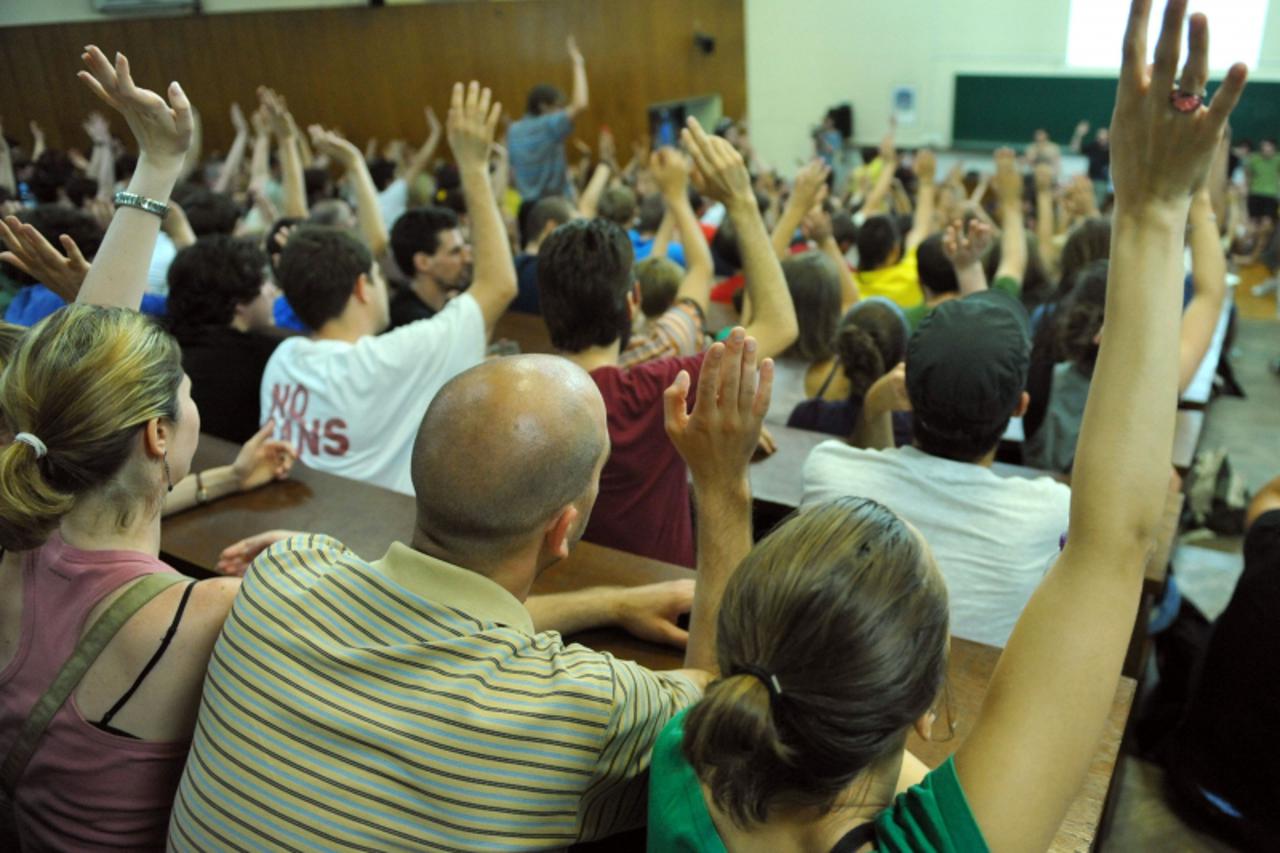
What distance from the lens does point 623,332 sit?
7.32 ft

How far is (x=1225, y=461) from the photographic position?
12.2 ft

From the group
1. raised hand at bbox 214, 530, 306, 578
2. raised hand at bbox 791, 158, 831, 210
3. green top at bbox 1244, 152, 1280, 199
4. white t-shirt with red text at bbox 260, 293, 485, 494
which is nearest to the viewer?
raised hand at bbox 214, 530, 306, 578

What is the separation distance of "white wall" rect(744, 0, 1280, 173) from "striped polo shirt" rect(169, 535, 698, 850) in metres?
13.5

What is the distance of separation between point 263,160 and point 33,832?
5.51 metres

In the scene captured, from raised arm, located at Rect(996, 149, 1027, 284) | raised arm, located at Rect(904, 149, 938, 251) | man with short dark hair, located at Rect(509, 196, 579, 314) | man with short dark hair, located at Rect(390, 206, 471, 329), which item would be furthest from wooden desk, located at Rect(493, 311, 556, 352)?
raised arm, located at Rect(904, 149, 938, 251)

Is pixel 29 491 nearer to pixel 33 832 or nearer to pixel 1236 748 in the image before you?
pixel 33 832

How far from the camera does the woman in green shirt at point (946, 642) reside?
79cm

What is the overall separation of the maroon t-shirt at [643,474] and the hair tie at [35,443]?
994mm

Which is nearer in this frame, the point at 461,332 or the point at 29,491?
the point at 29,491

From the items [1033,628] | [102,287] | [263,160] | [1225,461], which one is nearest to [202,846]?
[1033,628]

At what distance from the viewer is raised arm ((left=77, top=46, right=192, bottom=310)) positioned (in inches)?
66.2

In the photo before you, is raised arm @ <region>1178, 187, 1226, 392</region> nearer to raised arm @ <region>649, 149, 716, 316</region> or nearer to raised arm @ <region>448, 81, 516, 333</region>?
raised arm @ <region>649, 149, 716, 316</region>

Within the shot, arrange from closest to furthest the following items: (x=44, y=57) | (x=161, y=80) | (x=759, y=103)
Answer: (x=44, y=57)
(x=161, y=80)
(x=759, y=103)

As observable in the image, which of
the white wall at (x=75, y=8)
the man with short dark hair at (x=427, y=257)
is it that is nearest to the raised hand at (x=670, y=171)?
the man with short dark hair at (x=427, y=257)
